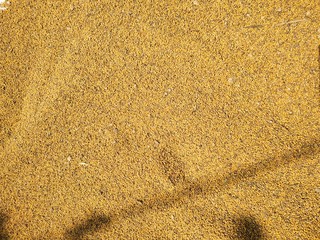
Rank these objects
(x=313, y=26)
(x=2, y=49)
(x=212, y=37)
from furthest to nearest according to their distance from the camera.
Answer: (x=2, y=49) < (x=212, y=37) < (x=313, y=26)

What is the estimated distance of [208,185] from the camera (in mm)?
1911

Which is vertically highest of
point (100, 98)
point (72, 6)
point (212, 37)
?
point (72, 6)

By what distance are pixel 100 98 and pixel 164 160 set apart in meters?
0.70

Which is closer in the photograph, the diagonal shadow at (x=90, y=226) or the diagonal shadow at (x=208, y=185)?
the diagonal shadow at (x=208, y=185)

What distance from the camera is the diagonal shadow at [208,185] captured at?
1821mm

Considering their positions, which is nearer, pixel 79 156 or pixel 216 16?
pixel 216 16

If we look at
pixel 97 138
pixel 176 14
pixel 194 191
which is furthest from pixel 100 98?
pixel 194 191

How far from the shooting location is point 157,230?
196 cm

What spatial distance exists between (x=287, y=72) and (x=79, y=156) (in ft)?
5.55

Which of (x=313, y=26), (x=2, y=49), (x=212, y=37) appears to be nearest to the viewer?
(x=313, y=26)

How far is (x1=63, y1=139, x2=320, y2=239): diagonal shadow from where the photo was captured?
1821 mm

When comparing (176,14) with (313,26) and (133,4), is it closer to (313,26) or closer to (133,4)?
(133,4)

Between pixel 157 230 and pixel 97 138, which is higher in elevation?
pixel 97 138

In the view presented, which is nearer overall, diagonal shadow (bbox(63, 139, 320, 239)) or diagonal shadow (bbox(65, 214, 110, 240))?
diagonal shadow (bbox(63, 139, 320, 239))
